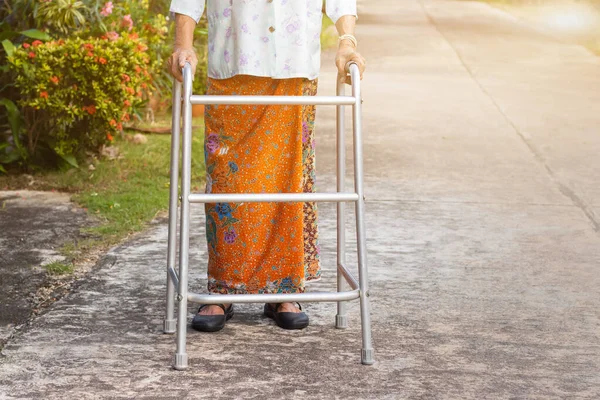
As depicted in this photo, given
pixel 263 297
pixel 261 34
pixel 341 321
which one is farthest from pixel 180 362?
pixel 261 34

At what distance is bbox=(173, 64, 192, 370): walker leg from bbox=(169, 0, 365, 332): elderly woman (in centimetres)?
28

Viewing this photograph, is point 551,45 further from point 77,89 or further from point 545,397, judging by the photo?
point 545,397

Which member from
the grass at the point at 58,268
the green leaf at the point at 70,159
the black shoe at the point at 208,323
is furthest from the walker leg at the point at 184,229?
the green leaf at the point at 70,159

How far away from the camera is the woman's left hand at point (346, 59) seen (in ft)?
11.5

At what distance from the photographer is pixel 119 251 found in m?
4.83

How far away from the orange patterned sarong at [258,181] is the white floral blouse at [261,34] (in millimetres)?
104

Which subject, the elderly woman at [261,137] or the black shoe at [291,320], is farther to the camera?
the black shoe at [291,320]

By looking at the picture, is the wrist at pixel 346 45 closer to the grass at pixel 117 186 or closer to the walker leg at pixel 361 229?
the walker leg at pixel 361 229

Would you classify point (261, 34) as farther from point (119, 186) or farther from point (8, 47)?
point (8, 47)

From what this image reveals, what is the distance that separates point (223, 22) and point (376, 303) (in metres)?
1.31

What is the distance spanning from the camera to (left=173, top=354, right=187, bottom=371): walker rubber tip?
330cm

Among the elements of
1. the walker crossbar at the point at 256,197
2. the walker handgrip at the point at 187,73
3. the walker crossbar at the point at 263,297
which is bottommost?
the walker crossbar at the point at 263,297

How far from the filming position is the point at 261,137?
370 centimetres

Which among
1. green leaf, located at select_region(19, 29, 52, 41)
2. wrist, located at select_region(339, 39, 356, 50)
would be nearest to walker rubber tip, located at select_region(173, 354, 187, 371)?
wrist, located at select_region(339, 39, 356, 50)
